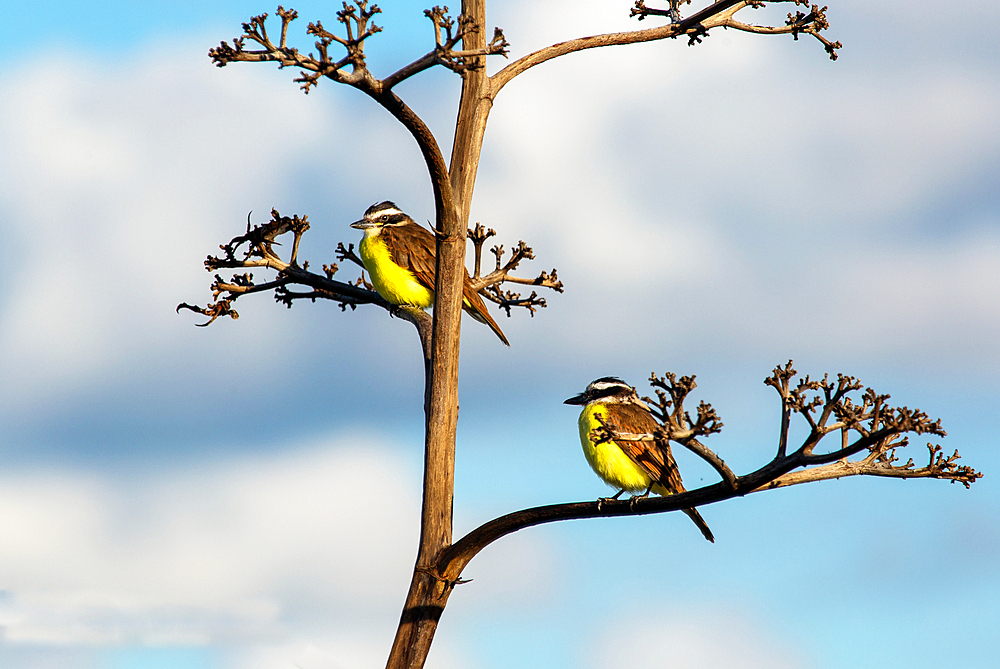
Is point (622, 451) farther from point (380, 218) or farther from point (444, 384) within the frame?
point (380, 218)

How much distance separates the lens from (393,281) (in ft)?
43.4

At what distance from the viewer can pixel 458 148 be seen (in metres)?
10.2

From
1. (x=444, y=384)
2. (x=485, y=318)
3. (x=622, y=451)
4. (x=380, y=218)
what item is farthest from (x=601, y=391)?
(x=380, y=218)

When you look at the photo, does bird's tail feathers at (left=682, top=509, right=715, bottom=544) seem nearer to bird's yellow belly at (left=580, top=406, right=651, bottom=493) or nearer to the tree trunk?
bird's yellow belly at (left=580, top=406, right=651, bottom=493)

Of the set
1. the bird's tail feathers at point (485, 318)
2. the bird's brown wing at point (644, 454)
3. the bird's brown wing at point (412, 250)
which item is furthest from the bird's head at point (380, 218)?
the bird's brown wing at point (644, 454)

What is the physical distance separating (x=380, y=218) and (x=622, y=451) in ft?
17.1

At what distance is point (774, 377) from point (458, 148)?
4183mm

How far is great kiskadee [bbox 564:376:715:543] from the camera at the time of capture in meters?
12.0

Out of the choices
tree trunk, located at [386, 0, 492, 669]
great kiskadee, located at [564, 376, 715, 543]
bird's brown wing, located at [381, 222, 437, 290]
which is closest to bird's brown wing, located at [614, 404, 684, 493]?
great kiskadee, located at [564, 376, 715, 543]

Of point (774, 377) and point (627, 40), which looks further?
point (627, 40)

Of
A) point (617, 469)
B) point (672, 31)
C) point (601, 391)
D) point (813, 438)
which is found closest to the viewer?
point (813, 438)

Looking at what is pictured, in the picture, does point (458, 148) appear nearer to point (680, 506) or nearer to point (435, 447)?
point (435, 447)

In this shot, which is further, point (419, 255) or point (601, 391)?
point (419, 255)

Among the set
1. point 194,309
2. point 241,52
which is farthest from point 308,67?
point 194,309
